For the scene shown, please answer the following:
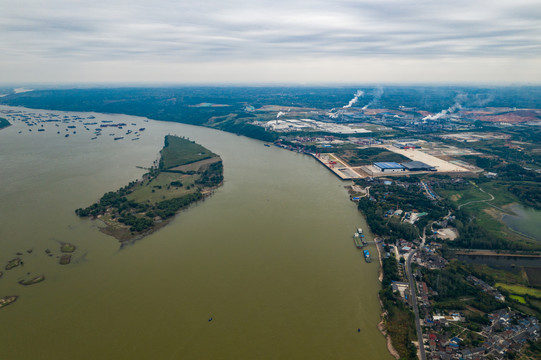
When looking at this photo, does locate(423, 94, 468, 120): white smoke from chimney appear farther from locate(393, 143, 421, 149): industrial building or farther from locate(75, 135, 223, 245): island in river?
locate(75, 135, 223, 245): island in river

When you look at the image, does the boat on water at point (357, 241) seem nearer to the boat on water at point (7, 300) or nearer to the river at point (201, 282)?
the river at point (201, 282)

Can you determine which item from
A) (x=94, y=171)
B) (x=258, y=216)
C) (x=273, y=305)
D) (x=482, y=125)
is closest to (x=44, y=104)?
(x=94, y=171)

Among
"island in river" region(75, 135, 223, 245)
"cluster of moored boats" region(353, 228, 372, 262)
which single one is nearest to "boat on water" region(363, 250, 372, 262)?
"cluster of moored boats" region(353, 228, 372, 262)

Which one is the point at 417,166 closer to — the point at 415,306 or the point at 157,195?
the point at 415,306

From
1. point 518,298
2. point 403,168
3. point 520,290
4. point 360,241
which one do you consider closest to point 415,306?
point 518,298

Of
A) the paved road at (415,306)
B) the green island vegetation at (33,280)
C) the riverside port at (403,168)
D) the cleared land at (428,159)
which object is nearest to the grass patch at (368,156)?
the riverside port at (403,168)
